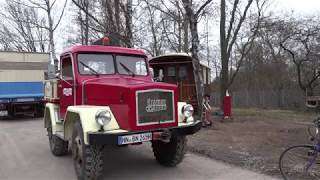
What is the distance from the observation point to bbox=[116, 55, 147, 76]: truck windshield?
30.9ft

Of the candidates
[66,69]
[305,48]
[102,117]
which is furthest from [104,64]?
[305,48]

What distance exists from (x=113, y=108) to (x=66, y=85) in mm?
2210

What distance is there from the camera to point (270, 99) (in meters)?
35.5

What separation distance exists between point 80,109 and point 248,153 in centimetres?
402

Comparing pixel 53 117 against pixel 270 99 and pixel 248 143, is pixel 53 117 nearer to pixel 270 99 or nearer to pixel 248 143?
pixel 248 143

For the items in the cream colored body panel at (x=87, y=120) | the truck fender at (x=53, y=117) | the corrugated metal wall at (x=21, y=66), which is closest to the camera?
the cream colored body panel at (x=87, y=120)

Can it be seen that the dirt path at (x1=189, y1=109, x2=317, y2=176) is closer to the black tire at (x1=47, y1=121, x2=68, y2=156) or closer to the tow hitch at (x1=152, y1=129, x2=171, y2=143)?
the tow hitch at (x1=152, y1=129, x2=171, y2=143)

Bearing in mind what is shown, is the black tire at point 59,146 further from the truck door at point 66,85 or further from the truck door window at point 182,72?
the truck door window at point 182,72

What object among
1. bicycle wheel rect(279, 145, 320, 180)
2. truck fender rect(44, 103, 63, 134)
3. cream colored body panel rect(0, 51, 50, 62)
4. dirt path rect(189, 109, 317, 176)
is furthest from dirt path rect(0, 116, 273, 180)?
cream colored body panel rect(0, 51, 50, 62)

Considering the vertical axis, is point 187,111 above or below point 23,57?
below

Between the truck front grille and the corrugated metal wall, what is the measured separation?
15343 mm

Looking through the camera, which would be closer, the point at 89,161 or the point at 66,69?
the point at 89,161

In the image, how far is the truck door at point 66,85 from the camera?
9391 millimetres

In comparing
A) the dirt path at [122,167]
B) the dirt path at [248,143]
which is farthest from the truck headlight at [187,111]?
the dirt path at [248,143]
